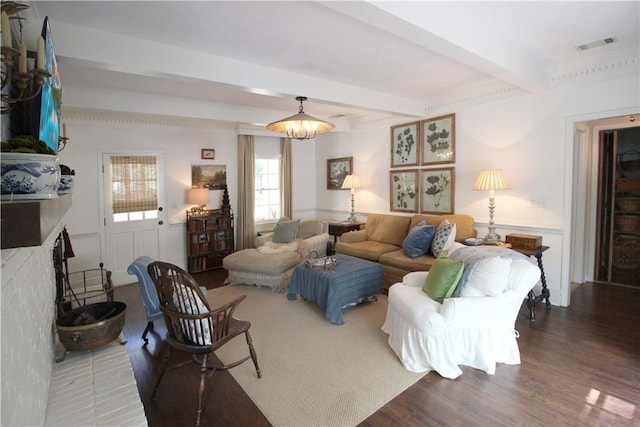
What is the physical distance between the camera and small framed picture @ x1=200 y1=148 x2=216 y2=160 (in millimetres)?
5871

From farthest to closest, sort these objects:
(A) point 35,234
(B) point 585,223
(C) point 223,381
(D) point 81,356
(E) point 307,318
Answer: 1. (B) point 585,223
2. (E) point 307,318
3. (C) point 223,381
4. (D) point 81,356
5. (A) point 35,234

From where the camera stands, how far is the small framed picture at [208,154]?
19.3 feet

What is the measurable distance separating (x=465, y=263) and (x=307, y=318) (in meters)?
1.77

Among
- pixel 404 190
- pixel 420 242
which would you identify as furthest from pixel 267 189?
pixel 420 242

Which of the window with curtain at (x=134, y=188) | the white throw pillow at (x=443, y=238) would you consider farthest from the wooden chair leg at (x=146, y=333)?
the white throw pillow at (x=443, y=238)

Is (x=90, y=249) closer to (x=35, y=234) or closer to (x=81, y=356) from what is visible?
(x=81, y=356)

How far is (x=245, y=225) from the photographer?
248 inches

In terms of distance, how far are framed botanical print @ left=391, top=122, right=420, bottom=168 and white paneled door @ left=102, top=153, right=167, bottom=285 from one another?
12.5 feet

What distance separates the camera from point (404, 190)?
5.53m

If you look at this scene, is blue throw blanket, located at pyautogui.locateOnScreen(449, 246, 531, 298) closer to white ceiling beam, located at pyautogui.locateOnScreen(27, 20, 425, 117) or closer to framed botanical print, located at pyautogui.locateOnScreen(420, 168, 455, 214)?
framed botanical print, located at pyautogui.locateOnScreen(420, 168, 455, 214)

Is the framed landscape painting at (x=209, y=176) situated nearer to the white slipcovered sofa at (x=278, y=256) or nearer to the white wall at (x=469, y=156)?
the white wall at (x=469, y=156)

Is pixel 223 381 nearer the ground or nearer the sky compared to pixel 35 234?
nearer the ground

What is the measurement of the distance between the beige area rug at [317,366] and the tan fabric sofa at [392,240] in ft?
2.01

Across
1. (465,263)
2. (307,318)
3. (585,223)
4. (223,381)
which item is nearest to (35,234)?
(223,381)
